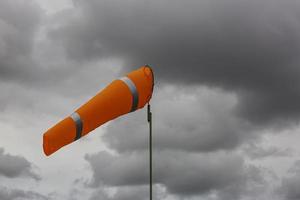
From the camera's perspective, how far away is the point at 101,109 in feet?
48.2

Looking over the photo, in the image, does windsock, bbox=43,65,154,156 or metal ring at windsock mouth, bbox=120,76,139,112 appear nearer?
windsock, bbox=43,65,154,156

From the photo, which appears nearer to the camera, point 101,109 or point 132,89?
point 101,109

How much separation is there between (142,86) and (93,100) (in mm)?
1947

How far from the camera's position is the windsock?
14578 mm

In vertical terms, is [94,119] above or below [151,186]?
above

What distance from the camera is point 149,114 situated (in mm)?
15609

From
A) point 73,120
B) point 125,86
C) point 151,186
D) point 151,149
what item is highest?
point 125,86

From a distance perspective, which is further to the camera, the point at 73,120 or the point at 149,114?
the point at 149,114

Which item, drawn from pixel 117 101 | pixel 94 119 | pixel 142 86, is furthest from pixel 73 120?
pixel 142 86

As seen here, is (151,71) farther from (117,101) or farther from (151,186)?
(151,186)

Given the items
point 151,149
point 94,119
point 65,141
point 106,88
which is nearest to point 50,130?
point 65,141

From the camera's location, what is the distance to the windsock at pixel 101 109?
14578mm

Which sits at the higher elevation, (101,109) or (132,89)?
(132,89)

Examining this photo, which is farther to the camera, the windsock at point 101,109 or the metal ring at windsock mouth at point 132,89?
the metal ring at windsock mouth at point 132,89
